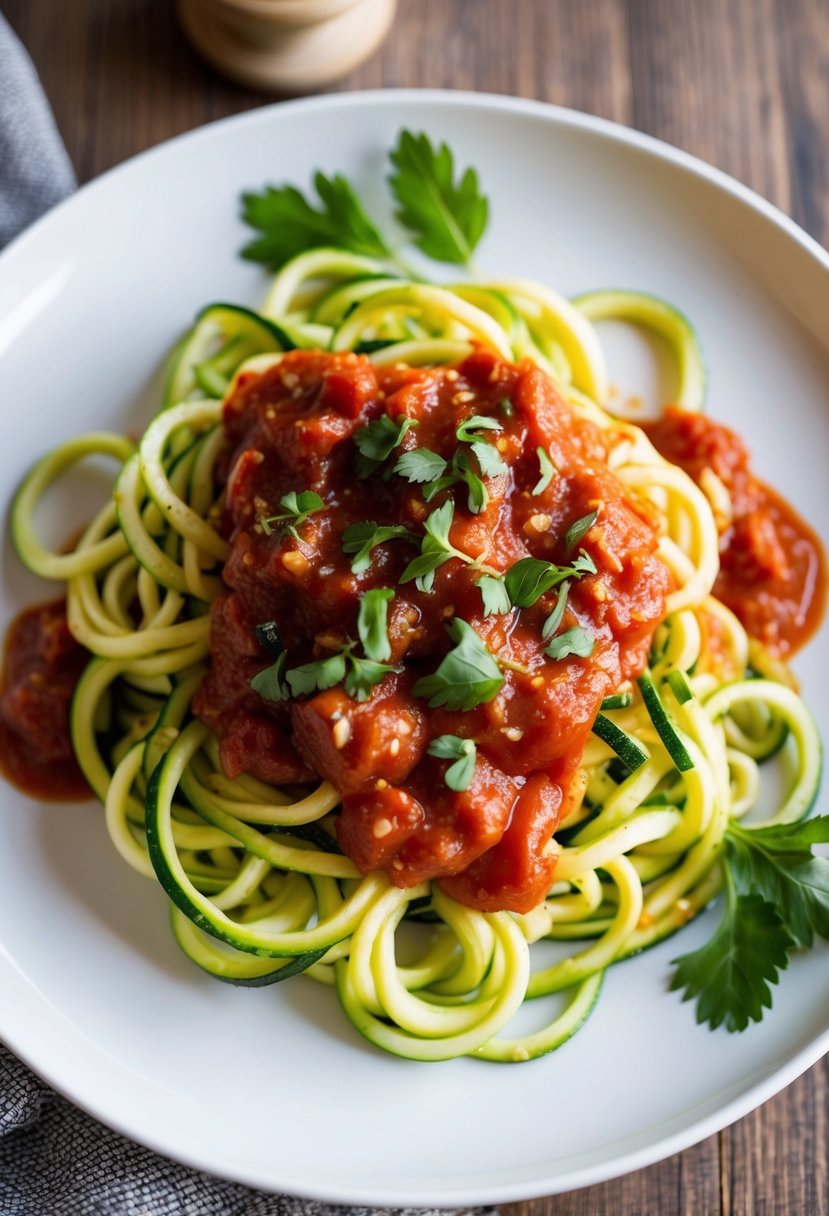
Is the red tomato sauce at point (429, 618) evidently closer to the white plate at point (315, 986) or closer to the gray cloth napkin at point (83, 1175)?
the white plate at point (315, 986)

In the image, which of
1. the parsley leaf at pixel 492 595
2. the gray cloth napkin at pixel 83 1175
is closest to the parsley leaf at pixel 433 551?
the parsley leaf at pixel 492 595

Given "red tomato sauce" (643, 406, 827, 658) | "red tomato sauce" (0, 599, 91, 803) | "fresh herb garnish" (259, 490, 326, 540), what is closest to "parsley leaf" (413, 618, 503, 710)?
"fresh herb garnish" (259, 490, 326, 540)

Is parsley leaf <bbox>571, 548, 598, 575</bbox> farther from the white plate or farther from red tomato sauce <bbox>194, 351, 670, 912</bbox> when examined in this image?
the white plate

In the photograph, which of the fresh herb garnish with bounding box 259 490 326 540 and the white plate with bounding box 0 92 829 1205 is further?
the white plate with bounding box 0 92 829 1205

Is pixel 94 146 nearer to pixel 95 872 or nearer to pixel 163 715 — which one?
pixel 163 715

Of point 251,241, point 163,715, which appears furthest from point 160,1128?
point 251,241

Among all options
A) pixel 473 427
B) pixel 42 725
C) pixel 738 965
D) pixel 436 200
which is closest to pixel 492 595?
pixel 473 427
